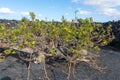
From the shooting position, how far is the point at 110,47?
13031 millimetres

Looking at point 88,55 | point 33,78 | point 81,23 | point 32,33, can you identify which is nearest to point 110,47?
point 88,55

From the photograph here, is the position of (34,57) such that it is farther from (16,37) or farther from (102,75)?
(102,75)

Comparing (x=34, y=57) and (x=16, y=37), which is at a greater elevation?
(x=16, y=37)

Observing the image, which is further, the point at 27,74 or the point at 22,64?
the point at 22,64

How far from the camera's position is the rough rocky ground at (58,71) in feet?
25.2

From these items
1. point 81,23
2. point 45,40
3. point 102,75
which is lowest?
point 102,75

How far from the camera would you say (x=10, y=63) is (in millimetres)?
8547

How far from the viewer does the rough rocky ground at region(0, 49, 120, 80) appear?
7695mm

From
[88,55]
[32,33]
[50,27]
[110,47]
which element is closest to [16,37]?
[32,33]

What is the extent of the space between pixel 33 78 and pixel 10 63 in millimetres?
1307

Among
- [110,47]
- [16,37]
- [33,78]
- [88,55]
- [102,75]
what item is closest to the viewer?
[33,78]

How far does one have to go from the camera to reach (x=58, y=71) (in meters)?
8.16

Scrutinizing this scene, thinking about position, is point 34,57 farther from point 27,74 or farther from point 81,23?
point 81,23

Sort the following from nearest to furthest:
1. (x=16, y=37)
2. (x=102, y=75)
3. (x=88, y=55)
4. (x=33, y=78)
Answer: (x=33, y=78) → (x=102, y=75) → (x=16, y=37) → (x=88, y=55)
